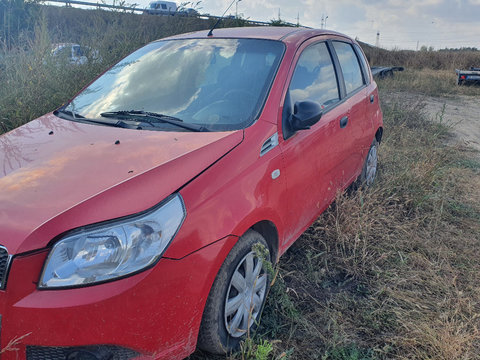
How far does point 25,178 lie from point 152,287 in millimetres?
827

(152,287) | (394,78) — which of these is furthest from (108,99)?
(394,78)

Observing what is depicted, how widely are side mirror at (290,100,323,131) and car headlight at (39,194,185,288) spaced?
1.21 m

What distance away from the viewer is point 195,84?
8.95ft

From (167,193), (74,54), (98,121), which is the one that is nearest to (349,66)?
(98,121)

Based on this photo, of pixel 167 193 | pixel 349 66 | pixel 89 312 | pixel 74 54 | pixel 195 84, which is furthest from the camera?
pixel 74 54

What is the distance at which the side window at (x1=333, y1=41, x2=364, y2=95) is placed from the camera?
3.69 metres

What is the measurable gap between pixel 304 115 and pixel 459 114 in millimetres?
9925

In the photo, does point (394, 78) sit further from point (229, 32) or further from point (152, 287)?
point (152, 287)

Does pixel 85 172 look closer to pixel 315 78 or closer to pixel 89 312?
pixel 89 312

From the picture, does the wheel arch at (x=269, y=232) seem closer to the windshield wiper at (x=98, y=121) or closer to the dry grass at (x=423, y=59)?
the windshield wiper at (x=98, y=121)

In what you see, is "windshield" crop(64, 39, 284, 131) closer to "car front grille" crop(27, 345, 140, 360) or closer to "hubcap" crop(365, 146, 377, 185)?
"car front grille" crop(27, 345, 140, 360)

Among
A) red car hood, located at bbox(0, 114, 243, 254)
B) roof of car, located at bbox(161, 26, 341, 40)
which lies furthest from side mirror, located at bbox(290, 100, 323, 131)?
roof of car, located at bbox(161, 26, 341, 40)

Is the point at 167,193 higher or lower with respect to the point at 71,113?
lower

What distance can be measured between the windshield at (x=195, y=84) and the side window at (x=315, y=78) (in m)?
0.21
